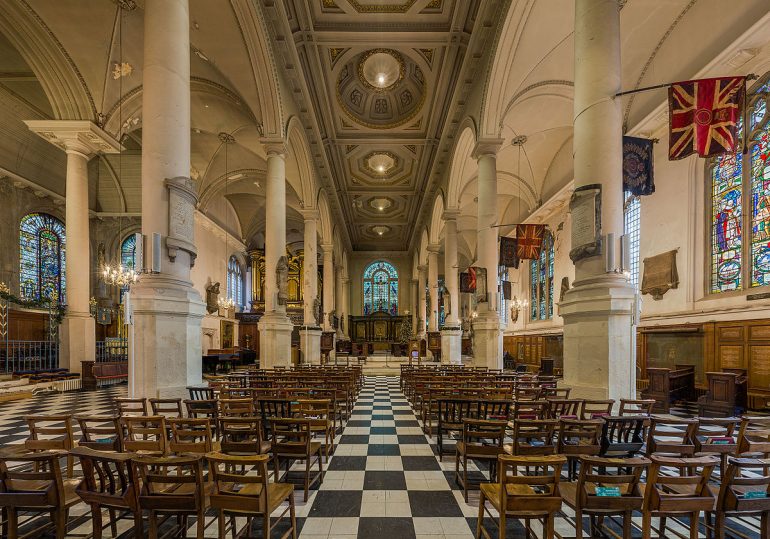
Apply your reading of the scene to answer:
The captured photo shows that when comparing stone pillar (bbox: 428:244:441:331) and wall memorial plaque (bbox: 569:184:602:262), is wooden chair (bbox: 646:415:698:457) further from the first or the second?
→ stone pillar (bbox: 428:244:441:331)

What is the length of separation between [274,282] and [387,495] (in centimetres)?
816

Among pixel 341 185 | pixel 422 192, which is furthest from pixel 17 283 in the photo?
pixel 422 192

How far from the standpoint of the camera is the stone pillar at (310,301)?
48.0 ft

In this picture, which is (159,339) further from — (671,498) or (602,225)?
(602,225)

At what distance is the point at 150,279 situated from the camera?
5223 mm

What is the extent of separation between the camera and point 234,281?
1037 inches

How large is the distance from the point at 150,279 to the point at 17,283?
50.7 feet

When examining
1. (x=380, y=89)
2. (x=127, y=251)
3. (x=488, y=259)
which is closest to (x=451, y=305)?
(x=488, y=259)

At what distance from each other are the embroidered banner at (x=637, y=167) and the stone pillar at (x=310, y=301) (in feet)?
36.8

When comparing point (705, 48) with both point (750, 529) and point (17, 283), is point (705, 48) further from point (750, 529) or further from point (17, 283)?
point (17, 283)

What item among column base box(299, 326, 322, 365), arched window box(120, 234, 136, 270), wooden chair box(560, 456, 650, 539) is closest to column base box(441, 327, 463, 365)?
column base box(299, 326, 322, 365)

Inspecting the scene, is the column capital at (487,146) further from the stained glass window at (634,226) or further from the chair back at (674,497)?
the chair back at (674,497)

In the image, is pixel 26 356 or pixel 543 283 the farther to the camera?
pixel 543 283

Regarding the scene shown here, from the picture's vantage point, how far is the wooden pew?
28.1ft
